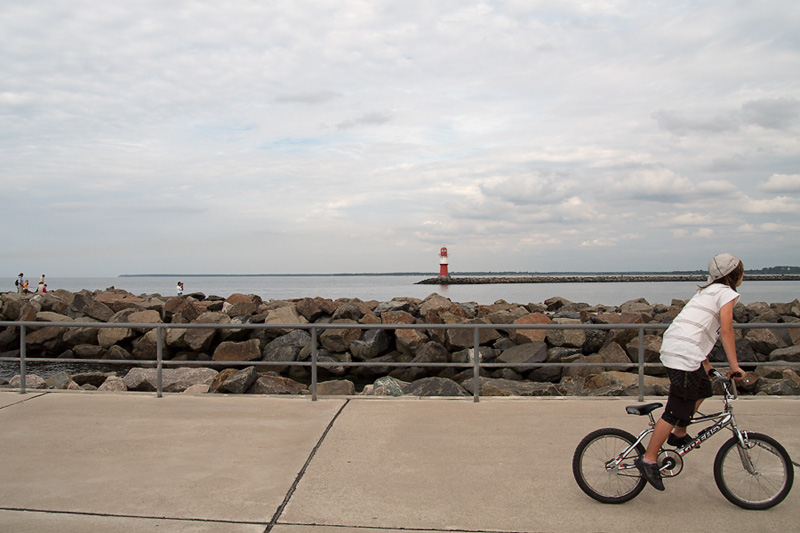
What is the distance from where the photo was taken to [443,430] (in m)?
5.88

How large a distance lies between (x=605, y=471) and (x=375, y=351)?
37.4 feet

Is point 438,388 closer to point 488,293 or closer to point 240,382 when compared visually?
point 240,382

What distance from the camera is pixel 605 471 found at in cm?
411

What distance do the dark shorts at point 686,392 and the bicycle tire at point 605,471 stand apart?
0.37 meters

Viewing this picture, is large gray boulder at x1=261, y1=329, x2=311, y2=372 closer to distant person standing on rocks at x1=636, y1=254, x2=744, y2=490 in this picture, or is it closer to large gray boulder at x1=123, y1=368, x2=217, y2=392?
large gray boulder at x1=123, y1=368, x2=217, y2=392

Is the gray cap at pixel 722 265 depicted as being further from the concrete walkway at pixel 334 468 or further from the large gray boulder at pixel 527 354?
the large gray boulder at pixel 527 354

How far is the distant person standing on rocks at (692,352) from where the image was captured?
378 centimetres

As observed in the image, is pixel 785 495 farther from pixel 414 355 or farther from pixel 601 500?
pixel 414 355

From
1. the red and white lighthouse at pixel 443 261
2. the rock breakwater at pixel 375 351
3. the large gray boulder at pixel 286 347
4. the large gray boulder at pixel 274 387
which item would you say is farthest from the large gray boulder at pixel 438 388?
the red and white lighthouse at pixel 443 261

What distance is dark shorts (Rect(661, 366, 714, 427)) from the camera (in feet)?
12.4

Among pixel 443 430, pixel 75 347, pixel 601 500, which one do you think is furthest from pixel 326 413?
pixel 75 347

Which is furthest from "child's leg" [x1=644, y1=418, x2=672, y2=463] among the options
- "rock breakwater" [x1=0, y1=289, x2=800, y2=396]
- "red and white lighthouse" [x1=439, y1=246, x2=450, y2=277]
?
"red and white lighthouse" [x1=439, y1=246, x2=450, y2=277]

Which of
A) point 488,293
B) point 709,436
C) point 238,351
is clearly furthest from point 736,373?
point 488,293

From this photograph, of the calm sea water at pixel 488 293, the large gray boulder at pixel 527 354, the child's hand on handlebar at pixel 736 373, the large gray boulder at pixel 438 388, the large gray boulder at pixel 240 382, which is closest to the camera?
the child's hand on handlebar at pixel 736 373
